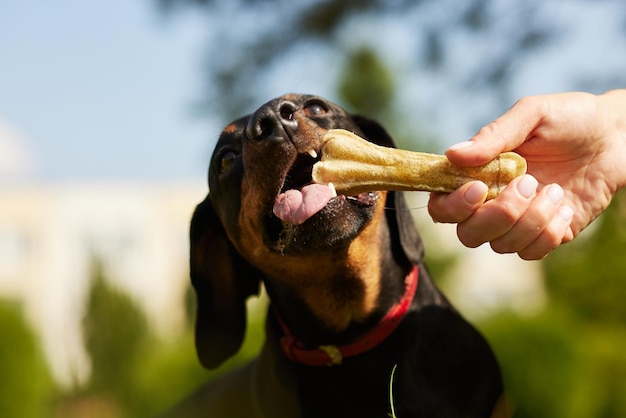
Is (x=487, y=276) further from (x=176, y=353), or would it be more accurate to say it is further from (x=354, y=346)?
(x=354, y=346)

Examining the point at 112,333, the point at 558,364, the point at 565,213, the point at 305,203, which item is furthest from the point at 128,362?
the point at 565,213

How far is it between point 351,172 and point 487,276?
96.5 feet

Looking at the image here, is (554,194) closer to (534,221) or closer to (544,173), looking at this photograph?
(534,221)

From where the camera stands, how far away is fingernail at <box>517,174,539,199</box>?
262 cm

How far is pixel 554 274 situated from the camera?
12.7 metres

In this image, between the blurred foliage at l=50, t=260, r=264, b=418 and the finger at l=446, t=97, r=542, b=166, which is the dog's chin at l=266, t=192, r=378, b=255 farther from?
the blurred foliage at l=50, t=260, r=264, b=418

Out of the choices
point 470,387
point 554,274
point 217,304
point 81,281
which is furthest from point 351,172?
point 81,281

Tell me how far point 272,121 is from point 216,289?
1322 mm

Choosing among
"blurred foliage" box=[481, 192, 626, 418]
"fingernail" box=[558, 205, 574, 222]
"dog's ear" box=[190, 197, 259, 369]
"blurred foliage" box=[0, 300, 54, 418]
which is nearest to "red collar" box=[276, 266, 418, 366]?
"dog's ear" box=[190, 197, 259, 369]

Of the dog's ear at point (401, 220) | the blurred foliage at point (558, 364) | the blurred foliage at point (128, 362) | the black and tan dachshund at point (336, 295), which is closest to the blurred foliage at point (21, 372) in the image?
the blurred foliage at point (128, 362)

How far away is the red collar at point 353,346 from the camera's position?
3338mm

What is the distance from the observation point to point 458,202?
267cm

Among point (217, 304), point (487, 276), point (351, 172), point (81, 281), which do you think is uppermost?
point (351, 172)

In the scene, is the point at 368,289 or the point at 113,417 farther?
the point at 113,417
